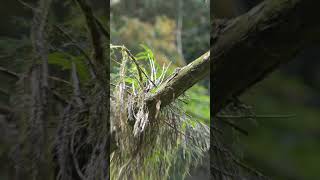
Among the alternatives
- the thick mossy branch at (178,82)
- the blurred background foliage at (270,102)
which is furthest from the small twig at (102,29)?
the thick mossy branch at (178,82)

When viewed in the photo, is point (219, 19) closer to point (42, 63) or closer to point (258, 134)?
point (258, 134)

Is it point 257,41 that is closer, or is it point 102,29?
point 257,41

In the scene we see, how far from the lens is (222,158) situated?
1104mm

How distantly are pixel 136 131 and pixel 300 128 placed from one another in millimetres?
473

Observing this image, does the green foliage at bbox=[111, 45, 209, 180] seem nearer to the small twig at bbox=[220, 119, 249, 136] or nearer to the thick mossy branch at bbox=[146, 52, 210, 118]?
the thick mossy branch at bbox=[146, 52, 210, 118]

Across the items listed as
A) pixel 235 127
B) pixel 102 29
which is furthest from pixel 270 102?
pixel 102 29

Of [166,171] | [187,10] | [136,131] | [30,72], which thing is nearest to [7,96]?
[30,72]

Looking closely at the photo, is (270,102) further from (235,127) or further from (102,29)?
(102,29)

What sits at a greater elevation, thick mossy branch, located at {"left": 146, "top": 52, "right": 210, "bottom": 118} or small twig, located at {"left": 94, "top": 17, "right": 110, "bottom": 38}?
small twig, located at {"left": 94, "top": 17, "right": 110, "bottom": 38}

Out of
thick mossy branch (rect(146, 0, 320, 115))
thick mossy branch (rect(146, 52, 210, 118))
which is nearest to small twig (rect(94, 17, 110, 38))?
thick mossy branch (rect(146, 52, 210, 118))

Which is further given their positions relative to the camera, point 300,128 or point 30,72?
point 30,72

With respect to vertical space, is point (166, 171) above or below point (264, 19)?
below

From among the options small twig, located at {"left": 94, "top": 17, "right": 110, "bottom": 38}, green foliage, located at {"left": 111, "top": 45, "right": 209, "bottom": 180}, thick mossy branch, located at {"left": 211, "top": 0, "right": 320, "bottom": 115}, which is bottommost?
green foliage, located at {"left": 111, "top": 45, "right": 209, "bottom": 180}

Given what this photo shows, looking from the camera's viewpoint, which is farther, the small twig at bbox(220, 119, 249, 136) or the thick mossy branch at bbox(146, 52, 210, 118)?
the thick mossy branch at bbox(146, 52, 210, 118)
